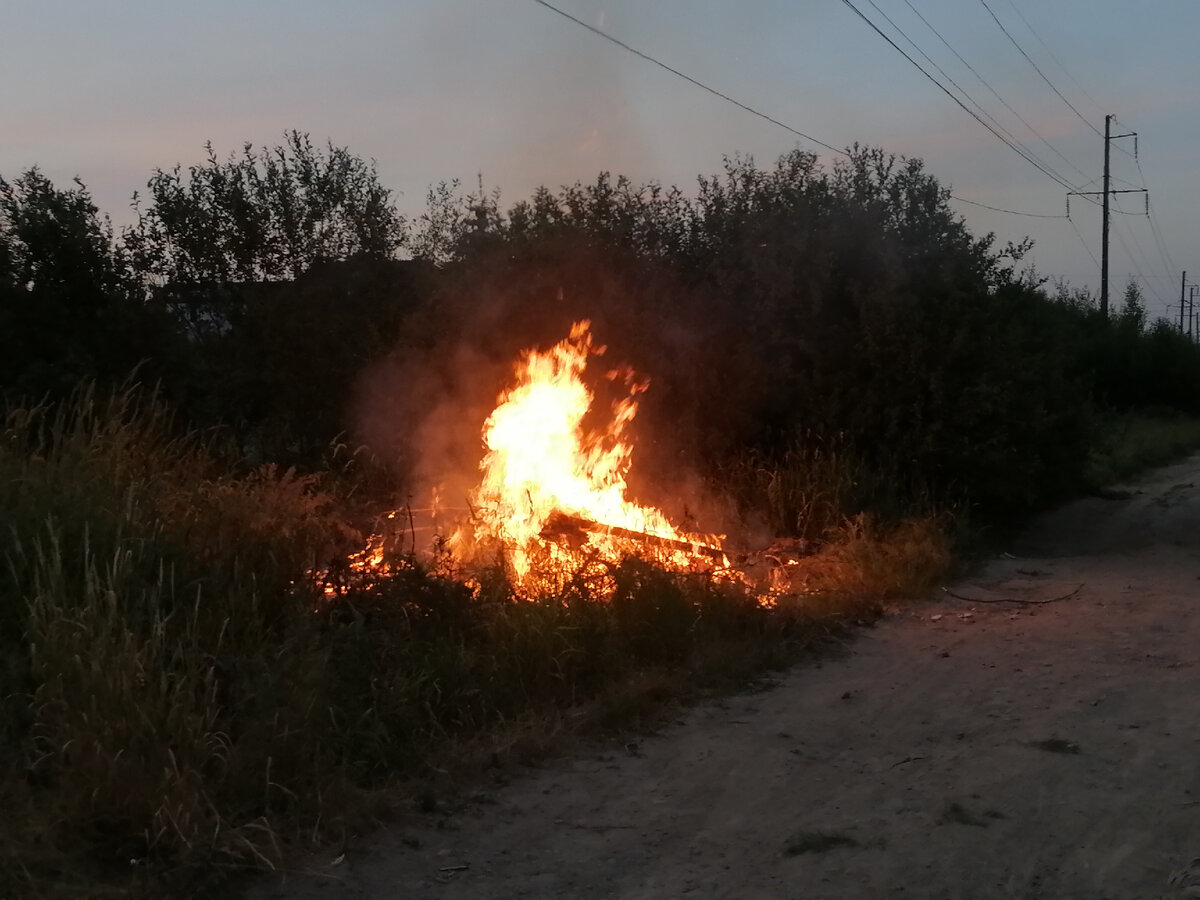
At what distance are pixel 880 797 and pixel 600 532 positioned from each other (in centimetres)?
467

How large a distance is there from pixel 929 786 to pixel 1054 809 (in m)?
0.56

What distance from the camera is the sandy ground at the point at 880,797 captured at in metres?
4.36

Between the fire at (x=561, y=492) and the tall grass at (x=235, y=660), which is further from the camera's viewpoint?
the fire at (x=561, y=492)

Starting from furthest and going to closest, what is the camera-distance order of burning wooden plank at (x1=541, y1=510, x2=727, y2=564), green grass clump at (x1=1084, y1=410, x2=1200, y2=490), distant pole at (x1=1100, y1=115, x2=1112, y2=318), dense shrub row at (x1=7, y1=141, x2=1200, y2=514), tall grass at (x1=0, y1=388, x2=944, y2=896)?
distant pole at (x1=1100, y1=115, x2=1112, y2=318), green grass clump at (x1=1084, y1=410, x2=1200, y2=490), dense shrub row at (x1=7, y1=141, x2=1200, y2=514), burning wooden plank at (x1=541, y1=510, x2=727, y2=564), tall grass at (x1=0, y1=388, x2=944, y2=896)

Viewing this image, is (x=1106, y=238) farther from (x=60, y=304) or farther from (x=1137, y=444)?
(x=60, y=304)

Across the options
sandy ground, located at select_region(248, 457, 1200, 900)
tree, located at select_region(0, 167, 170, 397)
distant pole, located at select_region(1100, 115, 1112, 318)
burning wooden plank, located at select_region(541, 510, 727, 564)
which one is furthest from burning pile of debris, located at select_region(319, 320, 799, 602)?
distant pole, located at select_region(1100, 115, 1112, 318)

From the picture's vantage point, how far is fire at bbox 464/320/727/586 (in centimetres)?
902

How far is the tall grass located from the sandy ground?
414 mm

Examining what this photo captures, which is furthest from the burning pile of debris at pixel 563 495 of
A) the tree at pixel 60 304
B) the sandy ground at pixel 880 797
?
the tree at pixel 60 304

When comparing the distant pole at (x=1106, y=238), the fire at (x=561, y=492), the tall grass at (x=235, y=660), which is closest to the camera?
the tall grass at (x=235, y=660)

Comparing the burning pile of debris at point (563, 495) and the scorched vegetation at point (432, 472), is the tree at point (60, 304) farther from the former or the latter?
the burning pile of debris at point (563, 495)

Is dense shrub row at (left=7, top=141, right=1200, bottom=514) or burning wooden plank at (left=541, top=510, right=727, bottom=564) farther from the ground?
dense shrub row at (left=7, top=141, right=1200, bottom=514)

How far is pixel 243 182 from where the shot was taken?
17.5 meters

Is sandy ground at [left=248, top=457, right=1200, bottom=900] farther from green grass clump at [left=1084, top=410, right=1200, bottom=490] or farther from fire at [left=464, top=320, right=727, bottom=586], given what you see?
green grass clump at [left=1084, top=410, right=1200, bottom=490]
